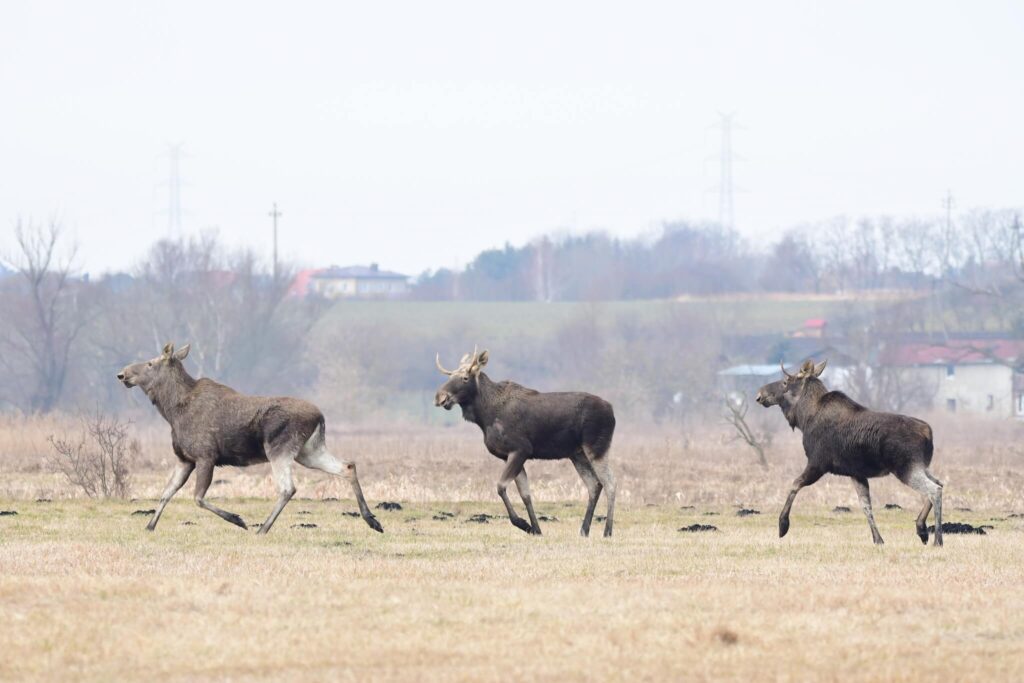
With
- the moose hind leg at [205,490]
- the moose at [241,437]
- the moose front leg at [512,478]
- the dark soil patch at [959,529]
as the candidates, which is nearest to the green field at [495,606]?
the moose hind leg at [205,490]

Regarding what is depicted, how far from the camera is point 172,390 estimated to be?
2003 centimetres

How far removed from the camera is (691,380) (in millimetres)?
93562

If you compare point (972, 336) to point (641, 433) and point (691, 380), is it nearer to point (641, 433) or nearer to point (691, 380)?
point (691, 380)

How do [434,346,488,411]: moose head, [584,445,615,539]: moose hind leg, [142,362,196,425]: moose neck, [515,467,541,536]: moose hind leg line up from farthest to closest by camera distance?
[434,346,488,411]: moose head < [584,445,615,539]: moose hind leg < [142,362,196,425]: moose neck < [515,467,541,536]: moose hind leg

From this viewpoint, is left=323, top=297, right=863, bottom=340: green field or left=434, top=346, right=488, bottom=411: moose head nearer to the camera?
left=434, top=346, right=488, bottom=411: moose head

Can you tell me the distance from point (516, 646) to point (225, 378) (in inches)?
3270

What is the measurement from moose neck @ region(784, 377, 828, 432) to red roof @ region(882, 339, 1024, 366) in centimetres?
7742

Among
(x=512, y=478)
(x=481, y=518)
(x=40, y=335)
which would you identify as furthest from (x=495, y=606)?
(x=40, y=335)

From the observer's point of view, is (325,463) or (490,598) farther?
(325,463)

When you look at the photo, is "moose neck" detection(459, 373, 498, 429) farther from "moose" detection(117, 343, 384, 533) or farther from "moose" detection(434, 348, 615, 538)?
"moose" detection(117, 343, 384, 533)

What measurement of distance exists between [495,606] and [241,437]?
681cm

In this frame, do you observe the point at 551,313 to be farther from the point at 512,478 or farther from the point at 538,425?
the point at 512,478

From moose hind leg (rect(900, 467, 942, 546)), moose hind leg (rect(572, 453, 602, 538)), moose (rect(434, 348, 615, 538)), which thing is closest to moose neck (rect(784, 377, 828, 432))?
moose hind leg (rect(900, 467, 942, 546))

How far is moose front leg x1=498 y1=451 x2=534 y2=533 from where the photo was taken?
64.3ft
